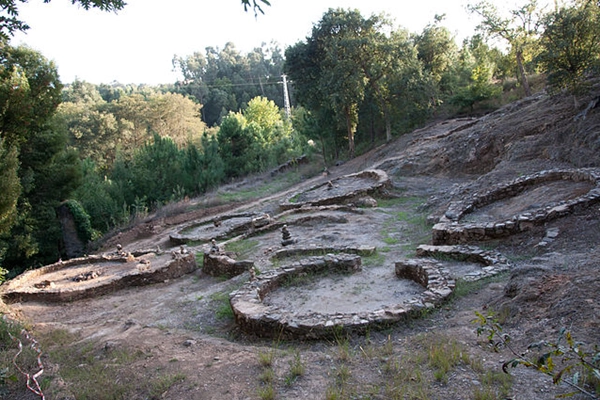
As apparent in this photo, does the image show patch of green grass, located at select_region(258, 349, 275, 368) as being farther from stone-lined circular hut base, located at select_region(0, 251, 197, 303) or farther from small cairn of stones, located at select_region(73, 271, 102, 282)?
small cairn of stones, located at select_region(73, 271, 102, 282)

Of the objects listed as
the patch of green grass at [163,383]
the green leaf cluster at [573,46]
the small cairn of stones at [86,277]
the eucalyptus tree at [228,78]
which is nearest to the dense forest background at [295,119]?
the green leaf cluster at [573,46]

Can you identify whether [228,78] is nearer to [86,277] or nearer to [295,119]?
[295,119]

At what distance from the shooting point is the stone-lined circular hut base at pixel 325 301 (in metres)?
5.62

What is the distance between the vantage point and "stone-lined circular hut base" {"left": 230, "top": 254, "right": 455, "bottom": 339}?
5617 mm

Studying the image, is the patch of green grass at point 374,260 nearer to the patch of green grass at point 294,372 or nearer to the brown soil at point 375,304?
the brown soil at point 375,304

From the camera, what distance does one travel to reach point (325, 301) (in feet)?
23.1

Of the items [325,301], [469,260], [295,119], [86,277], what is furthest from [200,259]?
[295,119]

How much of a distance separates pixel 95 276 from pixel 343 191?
33.0 ft

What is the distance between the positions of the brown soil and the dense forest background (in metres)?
2.52

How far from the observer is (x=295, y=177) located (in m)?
28.3

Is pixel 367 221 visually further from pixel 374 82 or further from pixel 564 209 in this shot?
pixel 374 82

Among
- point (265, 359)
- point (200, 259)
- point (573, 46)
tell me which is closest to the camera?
point (265, 359)

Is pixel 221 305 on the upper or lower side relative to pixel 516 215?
lower

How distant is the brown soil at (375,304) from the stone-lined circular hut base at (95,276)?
333 millimetres
